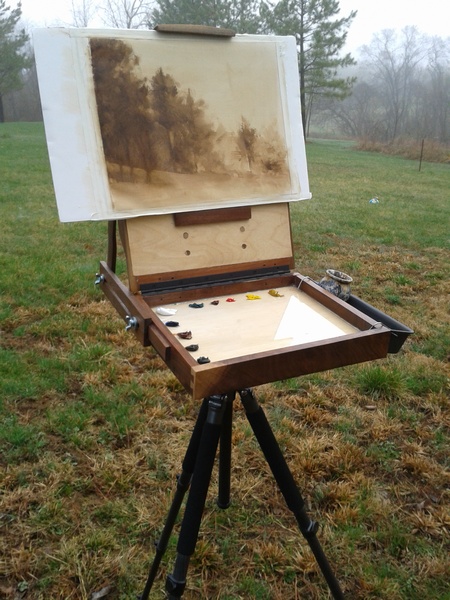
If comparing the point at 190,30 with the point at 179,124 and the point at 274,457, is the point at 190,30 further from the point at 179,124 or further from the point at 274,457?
the point at 274,457

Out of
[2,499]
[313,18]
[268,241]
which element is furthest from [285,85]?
[313,18]

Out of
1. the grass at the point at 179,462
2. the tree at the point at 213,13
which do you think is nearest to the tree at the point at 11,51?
the tree at the point at 213,13

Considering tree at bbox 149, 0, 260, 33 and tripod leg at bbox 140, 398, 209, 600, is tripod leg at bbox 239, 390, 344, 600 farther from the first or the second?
tree at bbox 149, 0, 260, 33

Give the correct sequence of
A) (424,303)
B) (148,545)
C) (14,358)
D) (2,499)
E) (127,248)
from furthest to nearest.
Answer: (424,303)
(14,358)
(2,499)
(148,545)
(127,248)

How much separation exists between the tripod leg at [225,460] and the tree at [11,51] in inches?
1217

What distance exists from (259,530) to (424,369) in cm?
178

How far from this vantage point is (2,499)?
227 cm

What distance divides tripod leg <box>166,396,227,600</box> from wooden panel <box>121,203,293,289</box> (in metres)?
0.50

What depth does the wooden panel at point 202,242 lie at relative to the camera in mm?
1670

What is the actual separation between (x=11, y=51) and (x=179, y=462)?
30911mm

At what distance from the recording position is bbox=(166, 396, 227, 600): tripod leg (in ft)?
4.64

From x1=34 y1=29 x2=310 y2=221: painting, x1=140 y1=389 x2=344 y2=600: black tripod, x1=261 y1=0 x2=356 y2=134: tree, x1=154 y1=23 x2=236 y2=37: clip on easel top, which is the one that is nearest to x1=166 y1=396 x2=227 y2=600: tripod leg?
x1=140 y1=389 x2=344 y2=600: black tripod

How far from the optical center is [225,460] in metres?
2.04

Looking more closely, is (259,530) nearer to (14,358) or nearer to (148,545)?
(148,545)
